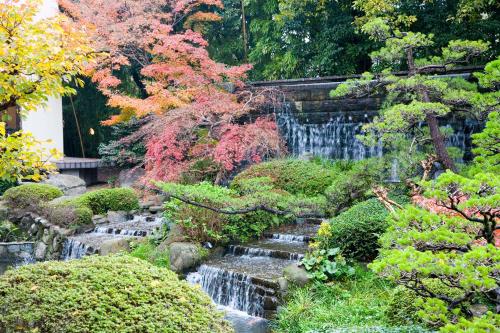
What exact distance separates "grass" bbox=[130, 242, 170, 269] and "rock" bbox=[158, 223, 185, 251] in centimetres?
14

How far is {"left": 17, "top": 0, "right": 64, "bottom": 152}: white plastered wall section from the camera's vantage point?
56.1ft

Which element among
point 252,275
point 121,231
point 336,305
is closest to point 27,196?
point 121,231

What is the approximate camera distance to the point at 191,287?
14.4 feet

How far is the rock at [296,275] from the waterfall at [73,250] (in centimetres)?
532

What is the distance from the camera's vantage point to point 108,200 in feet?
43.9

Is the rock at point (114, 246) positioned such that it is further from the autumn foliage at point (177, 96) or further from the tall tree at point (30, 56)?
the tall tree at point (30, 56)

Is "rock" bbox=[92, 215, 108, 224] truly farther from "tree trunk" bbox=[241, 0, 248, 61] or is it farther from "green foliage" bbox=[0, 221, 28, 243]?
"tree trunk" bbox=[241, 0, 248, 61]

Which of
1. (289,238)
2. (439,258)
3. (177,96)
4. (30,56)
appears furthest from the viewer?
(177,96)

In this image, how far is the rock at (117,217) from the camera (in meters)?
13.1

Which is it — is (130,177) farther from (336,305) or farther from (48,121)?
(336,305)

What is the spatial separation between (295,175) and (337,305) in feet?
17.9

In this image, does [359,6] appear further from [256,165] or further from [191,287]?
[191,287]

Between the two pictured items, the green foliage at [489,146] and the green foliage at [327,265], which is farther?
the green foliage at [327,265]

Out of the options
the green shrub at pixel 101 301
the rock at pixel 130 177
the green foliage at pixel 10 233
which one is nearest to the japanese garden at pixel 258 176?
the green shrub at pixel 101 301
